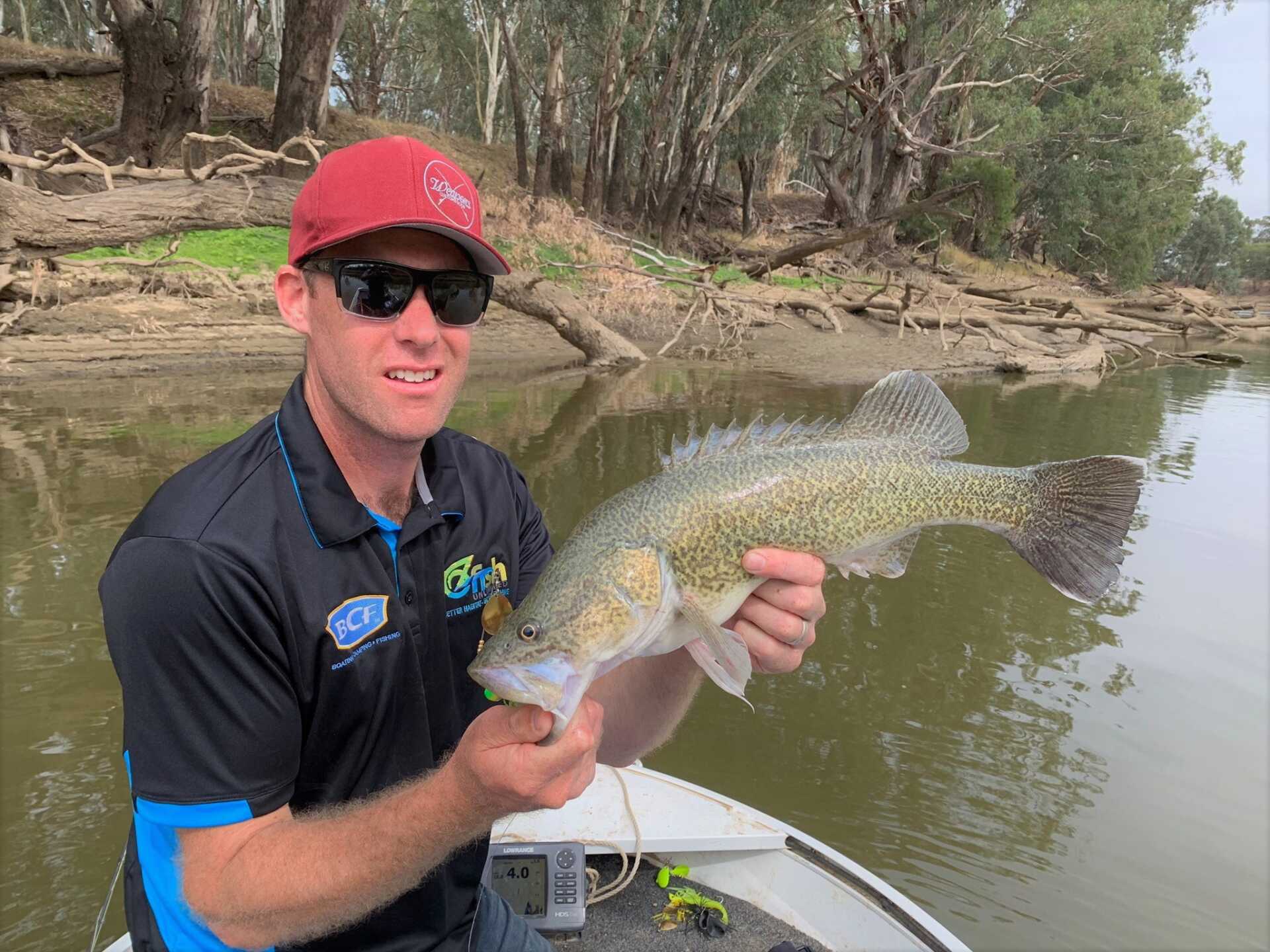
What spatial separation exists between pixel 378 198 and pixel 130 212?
45.1 feet

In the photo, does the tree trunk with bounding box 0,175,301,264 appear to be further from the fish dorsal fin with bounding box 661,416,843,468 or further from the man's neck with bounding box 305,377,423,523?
the fish dorsal fin with bounding box 661,416,843,468

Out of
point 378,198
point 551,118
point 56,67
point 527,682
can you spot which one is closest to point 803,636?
point 527,682

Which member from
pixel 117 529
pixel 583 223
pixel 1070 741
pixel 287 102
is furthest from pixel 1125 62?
pixel 117 529

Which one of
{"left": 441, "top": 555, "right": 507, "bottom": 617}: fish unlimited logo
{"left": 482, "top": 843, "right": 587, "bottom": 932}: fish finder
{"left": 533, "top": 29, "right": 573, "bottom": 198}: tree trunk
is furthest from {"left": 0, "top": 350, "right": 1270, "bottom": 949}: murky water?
{"left": 533, "top": 29, "right": 573, "bottom": 198}: tree trunk

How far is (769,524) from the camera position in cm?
209

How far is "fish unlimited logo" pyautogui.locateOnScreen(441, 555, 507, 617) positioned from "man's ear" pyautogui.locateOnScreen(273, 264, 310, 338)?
738 mm

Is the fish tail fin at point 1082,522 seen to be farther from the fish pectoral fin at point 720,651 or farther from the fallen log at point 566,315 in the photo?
the fallen log at point 566,315

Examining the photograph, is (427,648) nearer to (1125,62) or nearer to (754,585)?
(754,585)

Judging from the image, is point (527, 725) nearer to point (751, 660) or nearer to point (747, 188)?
point (751, 660)

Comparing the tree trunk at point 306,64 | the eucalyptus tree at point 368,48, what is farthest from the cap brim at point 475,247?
the eucalyptus tree at point 368,48

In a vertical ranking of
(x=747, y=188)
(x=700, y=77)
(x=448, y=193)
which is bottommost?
(x=448, y=193)

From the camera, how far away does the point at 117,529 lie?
22.7 ft

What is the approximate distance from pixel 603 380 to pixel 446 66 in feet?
103

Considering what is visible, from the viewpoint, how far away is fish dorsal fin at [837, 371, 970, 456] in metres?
2.38
